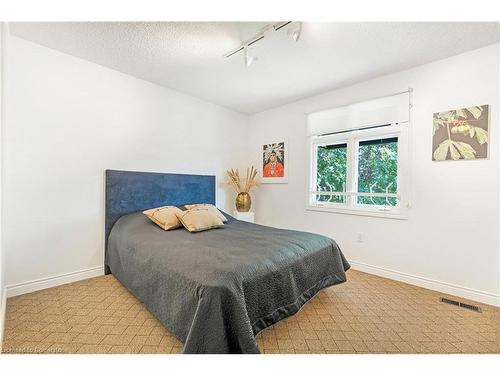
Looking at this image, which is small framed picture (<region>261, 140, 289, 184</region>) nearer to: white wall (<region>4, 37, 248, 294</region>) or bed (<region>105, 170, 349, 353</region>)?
bed (<region>105, 170, 349, 353</region>)

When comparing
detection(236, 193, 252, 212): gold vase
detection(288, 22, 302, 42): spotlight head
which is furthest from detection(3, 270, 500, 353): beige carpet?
detection(288, 22, 302, 42): spotlight head

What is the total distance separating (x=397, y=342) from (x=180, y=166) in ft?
9.68

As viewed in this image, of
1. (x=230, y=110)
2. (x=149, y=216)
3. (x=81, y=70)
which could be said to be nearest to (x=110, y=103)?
(x=81, y=70)

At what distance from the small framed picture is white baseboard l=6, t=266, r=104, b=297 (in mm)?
2627

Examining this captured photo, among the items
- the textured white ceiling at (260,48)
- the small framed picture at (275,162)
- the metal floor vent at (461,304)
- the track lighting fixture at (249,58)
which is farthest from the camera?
the small framed picture at (275,162)

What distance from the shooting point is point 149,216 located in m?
2.47

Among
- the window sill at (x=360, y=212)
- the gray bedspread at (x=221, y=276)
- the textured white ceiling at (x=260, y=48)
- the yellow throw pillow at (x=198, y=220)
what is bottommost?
the gray bedspread at (x=221, y=276)

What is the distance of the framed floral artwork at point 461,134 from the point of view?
2055mm

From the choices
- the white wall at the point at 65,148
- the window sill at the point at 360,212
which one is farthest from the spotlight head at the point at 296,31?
the window sill at the point at 360,212

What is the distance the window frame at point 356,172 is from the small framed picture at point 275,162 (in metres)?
0.45

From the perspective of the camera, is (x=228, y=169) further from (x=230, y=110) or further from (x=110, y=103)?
(x=110, y=103)

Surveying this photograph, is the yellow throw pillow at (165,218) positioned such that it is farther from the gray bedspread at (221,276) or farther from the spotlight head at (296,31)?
the spotlight head at (296,31)

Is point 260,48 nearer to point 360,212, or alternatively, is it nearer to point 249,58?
point 249,58

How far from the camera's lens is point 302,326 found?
166 centimetres
